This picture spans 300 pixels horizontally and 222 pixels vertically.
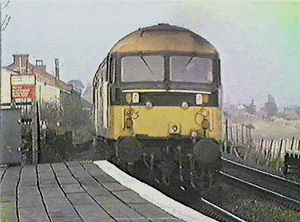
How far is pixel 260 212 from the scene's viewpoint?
6344 millimetres

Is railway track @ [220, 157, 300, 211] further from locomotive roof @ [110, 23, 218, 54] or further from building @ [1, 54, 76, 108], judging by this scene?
building @ [1, 54, 76, 108]

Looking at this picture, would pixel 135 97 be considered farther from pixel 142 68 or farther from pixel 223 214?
pixel 223 214

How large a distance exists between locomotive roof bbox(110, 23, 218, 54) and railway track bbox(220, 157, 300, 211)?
5.47 feet

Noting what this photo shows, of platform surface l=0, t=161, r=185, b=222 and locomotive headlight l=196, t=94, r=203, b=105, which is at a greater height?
locomotive headlight l=196, t=94, r=203, b=105

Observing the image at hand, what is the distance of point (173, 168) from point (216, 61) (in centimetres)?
131

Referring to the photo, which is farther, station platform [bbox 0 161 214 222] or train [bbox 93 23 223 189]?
train [bbox 93 23 223 189]

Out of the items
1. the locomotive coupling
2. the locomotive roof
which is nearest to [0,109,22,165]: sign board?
the locomotive coupling

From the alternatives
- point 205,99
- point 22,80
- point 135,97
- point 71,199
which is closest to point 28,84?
point 22,80

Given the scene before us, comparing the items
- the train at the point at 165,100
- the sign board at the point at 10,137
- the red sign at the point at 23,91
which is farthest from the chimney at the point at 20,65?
the train at the point at 165,100

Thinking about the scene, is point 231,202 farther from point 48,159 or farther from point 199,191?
point 48,159

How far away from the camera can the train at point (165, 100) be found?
7.21 m

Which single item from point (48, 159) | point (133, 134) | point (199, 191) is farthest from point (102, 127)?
point (48, 159)

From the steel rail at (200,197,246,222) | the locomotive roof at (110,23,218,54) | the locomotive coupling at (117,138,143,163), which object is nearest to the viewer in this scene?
the steel rail at (200,197,246,222)

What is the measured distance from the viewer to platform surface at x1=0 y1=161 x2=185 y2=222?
12.3ft
